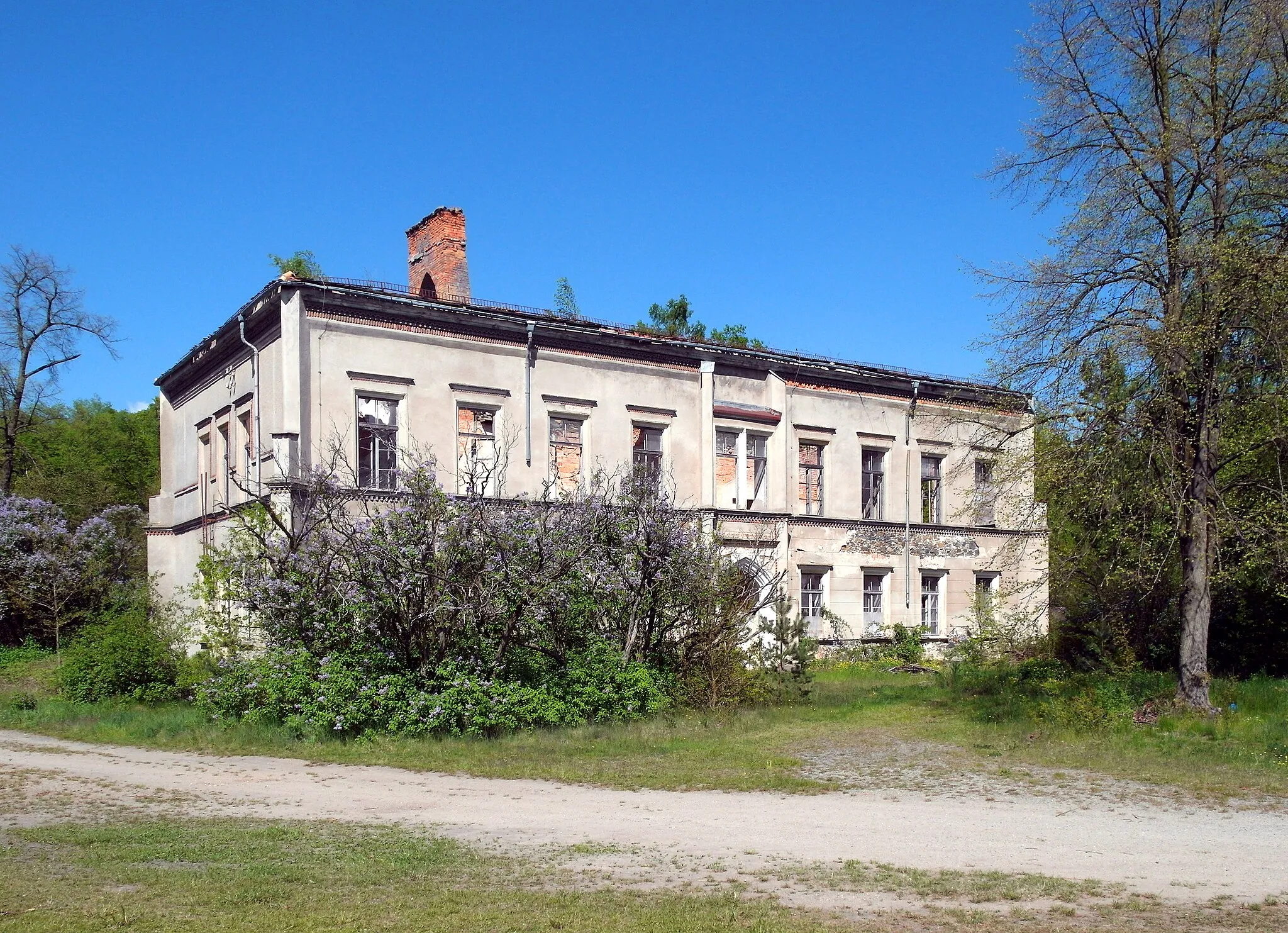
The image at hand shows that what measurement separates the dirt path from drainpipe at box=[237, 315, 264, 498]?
8.95 m

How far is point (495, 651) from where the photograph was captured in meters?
16.3

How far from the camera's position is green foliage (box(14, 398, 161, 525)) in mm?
34844

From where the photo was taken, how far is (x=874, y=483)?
30406 mm

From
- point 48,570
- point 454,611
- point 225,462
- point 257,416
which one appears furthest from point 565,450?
point 48,570

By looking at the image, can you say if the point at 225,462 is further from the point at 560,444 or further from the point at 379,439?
the point at 560,444

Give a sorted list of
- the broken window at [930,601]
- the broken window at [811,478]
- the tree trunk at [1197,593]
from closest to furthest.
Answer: the tree trunk at [1197,593] → the broken window at [811,478] → the broken window at [930,601]

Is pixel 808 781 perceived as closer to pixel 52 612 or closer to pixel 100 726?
pixel 100 726

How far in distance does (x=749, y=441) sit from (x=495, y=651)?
13.4 metres

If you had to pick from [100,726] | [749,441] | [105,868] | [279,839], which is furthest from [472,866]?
[749,441]

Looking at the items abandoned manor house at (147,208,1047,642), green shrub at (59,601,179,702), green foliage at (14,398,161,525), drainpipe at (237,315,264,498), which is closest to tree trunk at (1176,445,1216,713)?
abandoned manor house at (147,208,1047,642)

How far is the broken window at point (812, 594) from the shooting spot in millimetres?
28484

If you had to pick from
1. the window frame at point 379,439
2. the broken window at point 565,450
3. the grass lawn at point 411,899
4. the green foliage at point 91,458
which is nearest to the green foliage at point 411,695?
the grass lawn at point 411,899

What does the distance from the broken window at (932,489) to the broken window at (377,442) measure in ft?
51.2

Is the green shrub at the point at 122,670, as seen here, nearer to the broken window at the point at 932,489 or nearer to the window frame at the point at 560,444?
the window frame at the point at 560,444
